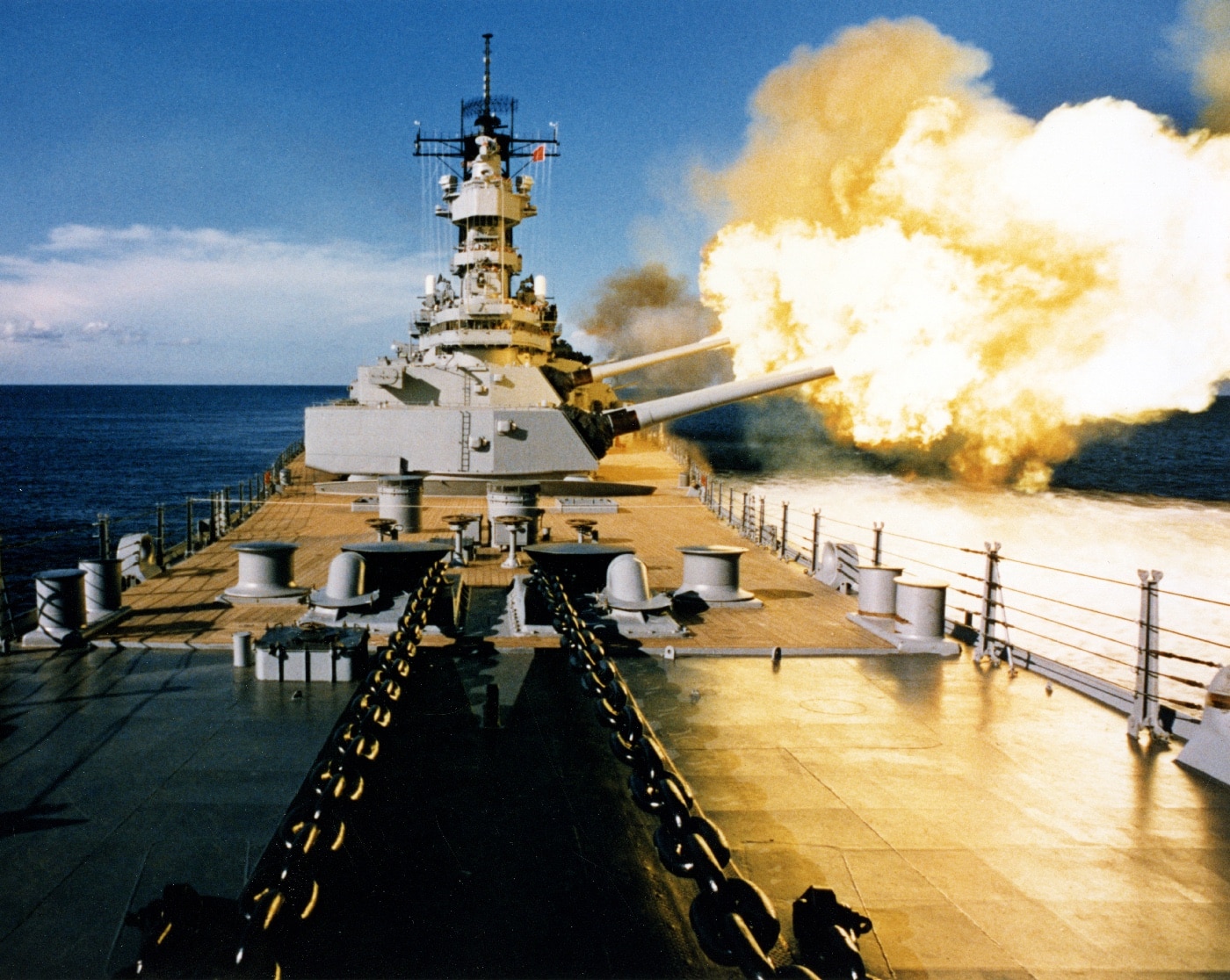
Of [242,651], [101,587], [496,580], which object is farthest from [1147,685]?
[101,587]

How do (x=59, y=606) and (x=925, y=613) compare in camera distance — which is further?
(x=925, y=613)

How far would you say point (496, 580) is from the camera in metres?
9.26

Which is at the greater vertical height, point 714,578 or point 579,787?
point 714,578

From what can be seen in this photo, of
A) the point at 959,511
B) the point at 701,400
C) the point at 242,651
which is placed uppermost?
the point at 701,400

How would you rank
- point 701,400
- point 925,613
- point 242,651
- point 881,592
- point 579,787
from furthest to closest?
point 701,400 < point 881,592 < point 925,613 < point 242,651 < point 579,787

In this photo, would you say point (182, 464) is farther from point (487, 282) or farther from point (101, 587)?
point (101, 587)

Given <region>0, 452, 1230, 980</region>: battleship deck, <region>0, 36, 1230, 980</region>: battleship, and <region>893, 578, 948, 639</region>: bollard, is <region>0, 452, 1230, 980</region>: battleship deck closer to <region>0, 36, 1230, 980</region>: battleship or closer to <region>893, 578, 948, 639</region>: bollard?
<region>0, 36, 1230, 980</region>: battleship

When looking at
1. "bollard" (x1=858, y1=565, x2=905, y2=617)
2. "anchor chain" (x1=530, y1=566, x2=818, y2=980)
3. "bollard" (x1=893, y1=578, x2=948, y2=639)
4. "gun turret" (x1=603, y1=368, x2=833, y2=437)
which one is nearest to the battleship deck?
"anchor chain" (x1=530, y1=566, x2=818, y2=980)

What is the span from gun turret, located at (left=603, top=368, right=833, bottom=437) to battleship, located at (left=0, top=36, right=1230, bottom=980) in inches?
222

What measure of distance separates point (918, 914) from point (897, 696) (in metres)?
2.63

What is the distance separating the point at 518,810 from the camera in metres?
3.46

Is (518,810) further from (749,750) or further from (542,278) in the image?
(542,278)

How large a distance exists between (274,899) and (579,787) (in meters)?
2.18

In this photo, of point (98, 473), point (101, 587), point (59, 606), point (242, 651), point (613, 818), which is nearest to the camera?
point (613, 818)
